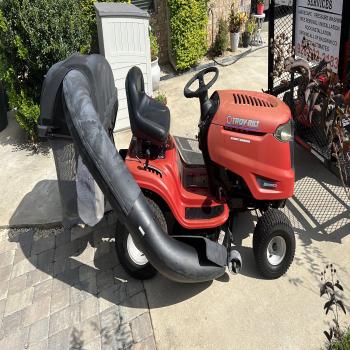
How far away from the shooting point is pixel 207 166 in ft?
11.5

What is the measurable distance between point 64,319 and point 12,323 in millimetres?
428

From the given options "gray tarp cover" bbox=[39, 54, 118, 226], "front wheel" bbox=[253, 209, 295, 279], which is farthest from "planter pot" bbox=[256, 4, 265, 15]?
"front wheel" bbox=[253, 209, 295, 279]

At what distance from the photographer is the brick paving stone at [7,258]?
3.96 metres

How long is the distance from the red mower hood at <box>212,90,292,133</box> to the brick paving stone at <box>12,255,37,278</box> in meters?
2.16

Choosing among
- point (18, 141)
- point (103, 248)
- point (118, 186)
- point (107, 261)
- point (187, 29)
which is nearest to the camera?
point (118, 186)

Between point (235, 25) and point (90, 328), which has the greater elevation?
point (235, 25)

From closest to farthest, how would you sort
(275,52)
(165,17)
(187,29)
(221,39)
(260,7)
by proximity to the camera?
(275,52)
(187,29)
(165,17)
(221,39)
(260,7)

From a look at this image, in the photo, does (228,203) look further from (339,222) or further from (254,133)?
(339,222)

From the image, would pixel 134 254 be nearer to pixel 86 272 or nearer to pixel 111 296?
pixel 111 296

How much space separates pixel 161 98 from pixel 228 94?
3.22m

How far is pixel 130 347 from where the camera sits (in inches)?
119

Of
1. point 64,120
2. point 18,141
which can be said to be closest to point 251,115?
point 64,120

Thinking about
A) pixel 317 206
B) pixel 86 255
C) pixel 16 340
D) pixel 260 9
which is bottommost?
pixel 16 340

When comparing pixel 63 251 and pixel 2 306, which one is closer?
pixel 2 306
